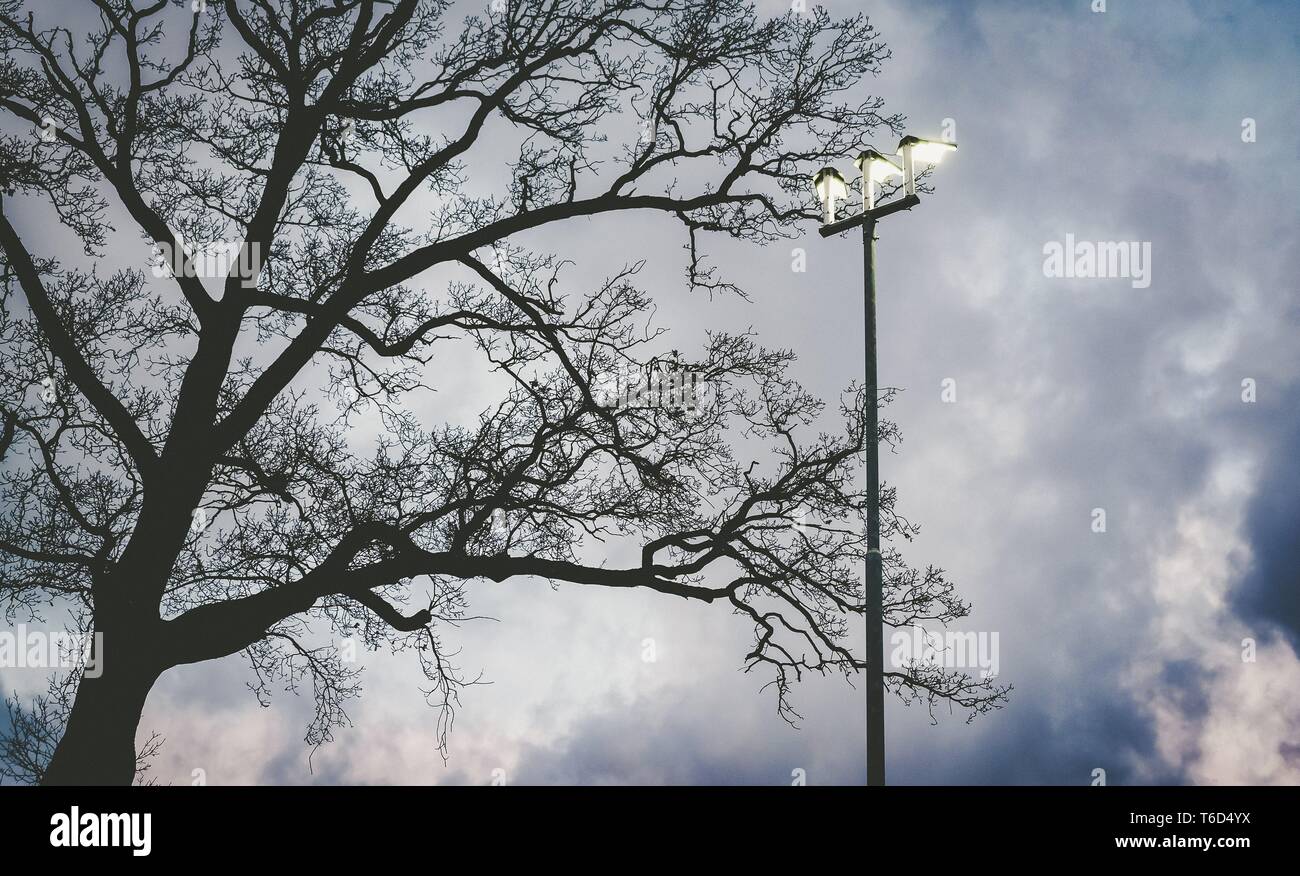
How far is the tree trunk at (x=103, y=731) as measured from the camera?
9.30 metres

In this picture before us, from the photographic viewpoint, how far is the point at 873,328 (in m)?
9.99

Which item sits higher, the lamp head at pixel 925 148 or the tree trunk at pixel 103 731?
the lamp head at pixel 925 148

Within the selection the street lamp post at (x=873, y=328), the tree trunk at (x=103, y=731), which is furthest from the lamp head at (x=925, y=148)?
the tree trunk at (x=103, y=731)

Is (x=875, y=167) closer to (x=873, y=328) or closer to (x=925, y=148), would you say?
(x=925, y=148)
